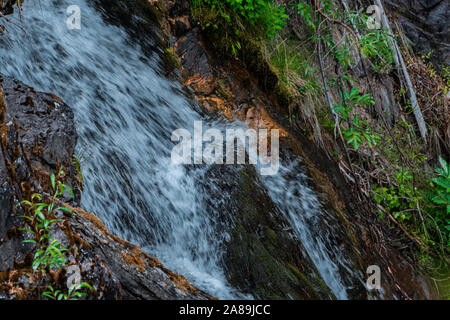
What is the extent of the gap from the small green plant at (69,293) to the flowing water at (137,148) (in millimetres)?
1081

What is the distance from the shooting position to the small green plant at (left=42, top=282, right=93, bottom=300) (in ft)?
5.60

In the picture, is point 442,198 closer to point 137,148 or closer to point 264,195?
point 264,195

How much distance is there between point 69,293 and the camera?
1.74 meters

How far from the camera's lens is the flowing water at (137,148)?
302 cm

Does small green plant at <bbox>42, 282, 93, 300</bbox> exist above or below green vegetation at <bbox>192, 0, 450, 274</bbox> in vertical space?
below

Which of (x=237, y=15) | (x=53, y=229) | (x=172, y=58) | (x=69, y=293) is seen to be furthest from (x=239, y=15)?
(x=69, y=293)

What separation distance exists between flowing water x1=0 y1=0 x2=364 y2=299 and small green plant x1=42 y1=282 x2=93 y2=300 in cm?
108

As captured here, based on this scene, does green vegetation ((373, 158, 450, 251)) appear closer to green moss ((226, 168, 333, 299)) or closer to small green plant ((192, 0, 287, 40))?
green moss ((226, 168, 333, 299))

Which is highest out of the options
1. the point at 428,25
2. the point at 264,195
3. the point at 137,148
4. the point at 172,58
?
the point at 428,25

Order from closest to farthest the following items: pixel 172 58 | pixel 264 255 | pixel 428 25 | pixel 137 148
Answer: pixel 264 255, pixel 137 148, pixel 172 58, pixel 428 25

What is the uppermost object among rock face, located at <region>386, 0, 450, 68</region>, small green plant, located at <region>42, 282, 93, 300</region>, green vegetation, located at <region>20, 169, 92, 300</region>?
rock face, located at <region>386, 0, 450, 68</region>

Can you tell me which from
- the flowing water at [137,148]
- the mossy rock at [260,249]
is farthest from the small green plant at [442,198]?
the mossy rock at [260,249]

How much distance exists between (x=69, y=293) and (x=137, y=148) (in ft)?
5.93

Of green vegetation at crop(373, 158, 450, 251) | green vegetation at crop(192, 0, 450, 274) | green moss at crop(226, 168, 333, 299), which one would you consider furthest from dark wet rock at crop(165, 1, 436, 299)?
green vegetation at crop(373, 158, 450, 251)
